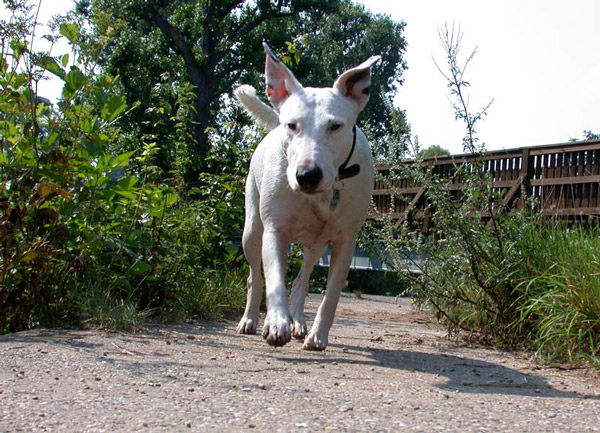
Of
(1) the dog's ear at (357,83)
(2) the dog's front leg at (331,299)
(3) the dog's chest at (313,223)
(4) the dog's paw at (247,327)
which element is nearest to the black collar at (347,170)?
(3) the dog's chest at (313,223)

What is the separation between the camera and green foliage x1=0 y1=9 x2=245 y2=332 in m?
5.02

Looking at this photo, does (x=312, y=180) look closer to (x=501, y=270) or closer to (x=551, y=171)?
(x=501, y=270)

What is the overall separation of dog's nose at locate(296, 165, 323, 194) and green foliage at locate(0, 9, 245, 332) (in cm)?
169

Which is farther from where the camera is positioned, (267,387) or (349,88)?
(349,88)

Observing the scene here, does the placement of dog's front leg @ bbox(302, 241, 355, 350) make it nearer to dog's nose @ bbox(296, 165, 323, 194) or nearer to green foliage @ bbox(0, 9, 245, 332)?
dog's nose @ bbox(296, 165, 323, 194)

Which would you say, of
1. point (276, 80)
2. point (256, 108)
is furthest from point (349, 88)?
point (256, 108)

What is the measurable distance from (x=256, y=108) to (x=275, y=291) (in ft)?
7.86

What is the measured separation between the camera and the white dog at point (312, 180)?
417cm

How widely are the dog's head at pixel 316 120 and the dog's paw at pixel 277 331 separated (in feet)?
2.43

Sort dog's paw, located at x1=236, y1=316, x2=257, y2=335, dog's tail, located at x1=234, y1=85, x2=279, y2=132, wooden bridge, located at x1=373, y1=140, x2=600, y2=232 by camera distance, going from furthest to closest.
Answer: wooden bridge, located at x1=373, y1=140, x2=600, y2=232 < dog's tail, located at x1=234, y1=85, x2=279, y2=132 < dog's paw, located at x1=236, y1=316, x2=257, y2=335

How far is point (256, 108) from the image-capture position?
6281 mm

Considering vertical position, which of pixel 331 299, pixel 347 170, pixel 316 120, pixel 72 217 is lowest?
pixel 331 299

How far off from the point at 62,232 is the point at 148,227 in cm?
118

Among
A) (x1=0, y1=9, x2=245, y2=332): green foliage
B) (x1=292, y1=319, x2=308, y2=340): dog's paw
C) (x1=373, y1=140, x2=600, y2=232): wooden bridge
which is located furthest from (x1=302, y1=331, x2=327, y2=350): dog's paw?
(x1=373, y1=140, x2=600, y2=232): wooden bridge
